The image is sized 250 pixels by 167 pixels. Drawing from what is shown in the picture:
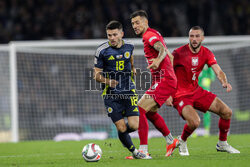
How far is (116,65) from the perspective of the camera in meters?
6.79

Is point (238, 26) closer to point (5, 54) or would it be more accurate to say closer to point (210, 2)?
point (210, 2)

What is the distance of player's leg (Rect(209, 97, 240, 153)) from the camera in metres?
7.23

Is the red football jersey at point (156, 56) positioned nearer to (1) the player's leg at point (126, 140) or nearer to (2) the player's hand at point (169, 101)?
(2) the player's hand at point (169, 101)

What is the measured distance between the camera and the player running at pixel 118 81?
21.8 feet

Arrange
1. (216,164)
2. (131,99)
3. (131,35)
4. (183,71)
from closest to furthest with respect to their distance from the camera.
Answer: (216,164)
(131,99)
(183,71)
(131,35)

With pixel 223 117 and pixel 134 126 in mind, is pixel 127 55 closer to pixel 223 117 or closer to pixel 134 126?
pixel 134 126

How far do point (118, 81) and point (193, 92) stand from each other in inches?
51.8

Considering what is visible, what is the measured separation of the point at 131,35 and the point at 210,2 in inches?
129

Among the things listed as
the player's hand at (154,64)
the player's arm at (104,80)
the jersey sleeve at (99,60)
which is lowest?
the player's arm at (104,80)

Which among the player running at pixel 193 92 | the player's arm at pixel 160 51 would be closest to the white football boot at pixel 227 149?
the player running at pixel 193 92

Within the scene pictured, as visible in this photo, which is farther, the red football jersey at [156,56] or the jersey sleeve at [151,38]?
the red football jersey at [156,56]

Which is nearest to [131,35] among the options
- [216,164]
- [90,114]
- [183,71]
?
[90,114]

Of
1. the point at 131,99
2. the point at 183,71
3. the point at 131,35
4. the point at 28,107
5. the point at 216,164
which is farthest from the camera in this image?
the point at 131,35

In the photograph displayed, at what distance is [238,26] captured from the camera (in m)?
16.1
